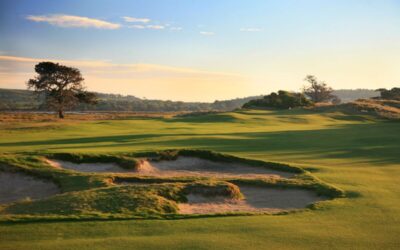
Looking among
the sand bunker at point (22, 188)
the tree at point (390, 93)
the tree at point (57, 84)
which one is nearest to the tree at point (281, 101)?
the tree at point (390, 93)

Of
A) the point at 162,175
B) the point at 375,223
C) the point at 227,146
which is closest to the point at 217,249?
the point at 375,223

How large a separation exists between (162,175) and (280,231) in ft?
32.7

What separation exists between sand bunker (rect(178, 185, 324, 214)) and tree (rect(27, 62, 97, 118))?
5645 centimetres

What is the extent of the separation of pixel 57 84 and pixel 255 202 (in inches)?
2352

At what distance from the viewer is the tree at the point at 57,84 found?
68500 mm

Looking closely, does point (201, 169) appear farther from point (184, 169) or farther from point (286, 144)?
point (286, 144)

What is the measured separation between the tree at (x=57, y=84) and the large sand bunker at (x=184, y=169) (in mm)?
49517

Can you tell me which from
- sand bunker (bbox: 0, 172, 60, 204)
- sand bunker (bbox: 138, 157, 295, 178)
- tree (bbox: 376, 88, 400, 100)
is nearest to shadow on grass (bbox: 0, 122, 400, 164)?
sand bunker (bbox: 138, 157, 295, 178)

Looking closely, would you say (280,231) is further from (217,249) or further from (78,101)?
(78,101)

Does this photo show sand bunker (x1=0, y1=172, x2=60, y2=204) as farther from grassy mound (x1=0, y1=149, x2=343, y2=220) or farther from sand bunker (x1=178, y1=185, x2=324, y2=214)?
sand bunker (x1=178, y1=185, x2=324, y2=214)

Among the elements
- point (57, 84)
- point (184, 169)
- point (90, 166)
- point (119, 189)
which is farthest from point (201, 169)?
point (57, 84)

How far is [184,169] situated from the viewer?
22.0 meters

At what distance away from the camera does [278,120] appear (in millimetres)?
58781

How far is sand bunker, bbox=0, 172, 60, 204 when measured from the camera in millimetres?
17141
